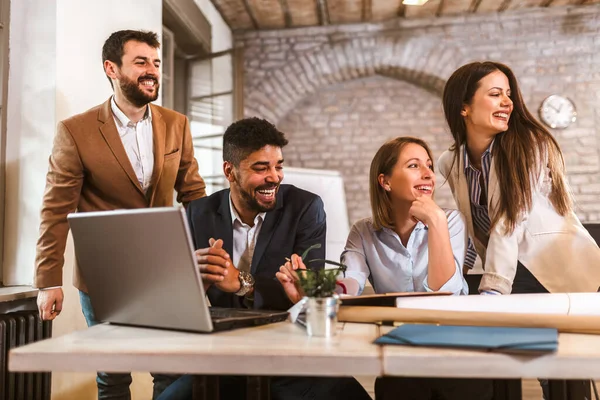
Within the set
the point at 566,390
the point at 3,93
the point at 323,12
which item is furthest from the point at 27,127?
the point at 323,12

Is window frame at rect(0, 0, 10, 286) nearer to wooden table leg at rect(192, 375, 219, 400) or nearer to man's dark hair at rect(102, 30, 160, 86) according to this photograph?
man's dark hair at rect(102, 30, 160, 86)

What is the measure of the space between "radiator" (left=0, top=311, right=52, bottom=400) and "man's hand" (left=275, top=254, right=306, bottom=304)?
1280mm

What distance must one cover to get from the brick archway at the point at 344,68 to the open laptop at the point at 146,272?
4193 mm

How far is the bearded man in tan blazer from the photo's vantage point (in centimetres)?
181

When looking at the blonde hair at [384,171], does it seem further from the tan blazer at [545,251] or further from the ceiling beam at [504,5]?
the ceiling beam at [504,5]

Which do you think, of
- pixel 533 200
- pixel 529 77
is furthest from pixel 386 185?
pixel 529 77

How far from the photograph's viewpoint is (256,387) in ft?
2.87

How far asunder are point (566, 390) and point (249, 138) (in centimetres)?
106

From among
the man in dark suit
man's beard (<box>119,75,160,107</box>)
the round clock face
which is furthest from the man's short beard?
the round clock face

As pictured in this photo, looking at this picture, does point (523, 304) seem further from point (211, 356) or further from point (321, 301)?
point (211, 356)

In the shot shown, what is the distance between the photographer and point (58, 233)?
1826 millimetres

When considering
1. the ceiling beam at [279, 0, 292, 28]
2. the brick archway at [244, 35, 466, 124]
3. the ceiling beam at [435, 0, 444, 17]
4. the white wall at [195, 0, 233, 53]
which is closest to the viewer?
the white wall at [195, 0, 233, 53]

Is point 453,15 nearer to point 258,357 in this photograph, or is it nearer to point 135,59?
point 135,59

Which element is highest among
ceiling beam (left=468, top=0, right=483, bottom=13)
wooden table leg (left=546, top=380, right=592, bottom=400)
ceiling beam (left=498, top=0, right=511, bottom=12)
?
ceiling beam (left=468, top=0, right=483, bottom=13)
